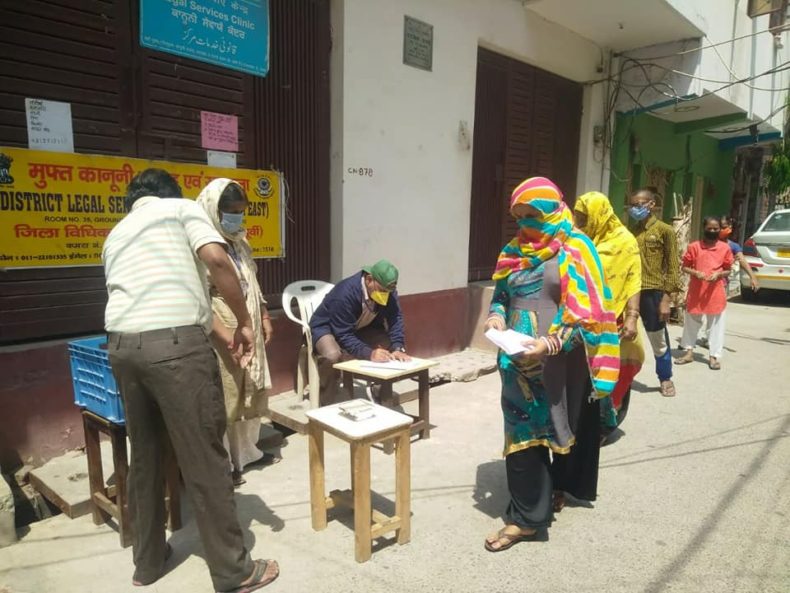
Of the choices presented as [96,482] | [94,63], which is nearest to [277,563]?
[96,482]

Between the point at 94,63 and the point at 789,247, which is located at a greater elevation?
the point at 94,63

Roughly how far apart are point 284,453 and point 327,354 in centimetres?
73

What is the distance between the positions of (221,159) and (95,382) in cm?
214

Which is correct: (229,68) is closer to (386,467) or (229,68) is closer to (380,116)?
(380,116)

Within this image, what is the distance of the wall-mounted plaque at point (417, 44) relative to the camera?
209 inches

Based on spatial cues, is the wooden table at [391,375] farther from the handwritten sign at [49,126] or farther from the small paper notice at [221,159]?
the handwritten sign at [49,126]

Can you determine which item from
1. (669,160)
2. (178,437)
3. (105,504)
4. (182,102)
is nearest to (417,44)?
(182,102)

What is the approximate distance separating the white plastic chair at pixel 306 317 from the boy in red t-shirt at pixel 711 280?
4.11m

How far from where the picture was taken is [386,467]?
3.69 metres

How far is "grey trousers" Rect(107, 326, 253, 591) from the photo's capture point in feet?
7.32

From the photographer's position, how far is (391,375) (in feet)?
11.5

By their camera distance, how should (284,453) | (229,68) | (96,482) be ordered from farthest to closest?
(229,68), (284,453), (96,482)

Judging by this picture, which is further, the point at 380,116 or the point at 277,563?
the point at 380,116

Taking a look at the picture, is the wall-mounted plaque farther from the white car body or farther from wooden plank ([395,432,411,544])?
the white car body
